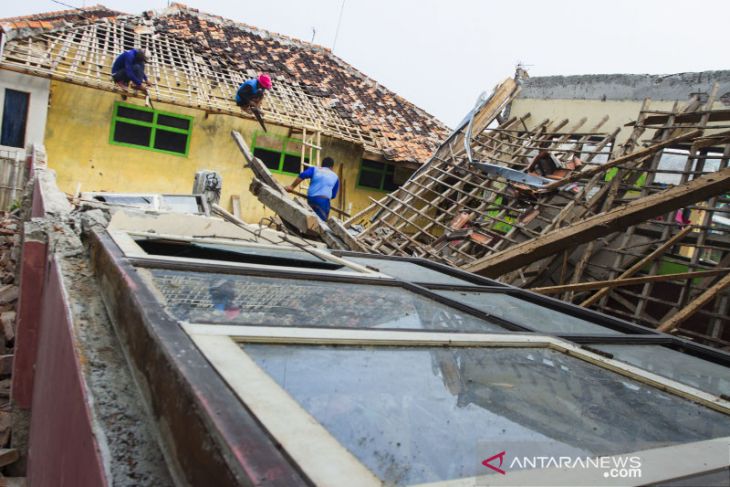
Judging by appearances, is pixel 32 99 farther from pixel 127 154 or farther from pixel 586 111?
pixel 586 111

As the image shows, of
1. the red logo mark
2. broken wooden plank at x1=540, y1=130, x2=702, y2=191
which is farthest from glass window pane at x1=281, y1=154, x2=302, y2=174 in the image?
the red logo mark

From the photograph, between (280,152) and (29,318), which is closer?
(29,318)

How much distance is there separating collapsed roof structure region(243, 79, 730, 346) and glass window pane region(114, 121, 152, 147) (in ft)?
22.3

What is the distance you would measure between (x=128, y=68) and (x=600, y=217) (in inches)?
409

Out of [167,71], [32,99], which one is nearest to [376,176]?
[167,71]

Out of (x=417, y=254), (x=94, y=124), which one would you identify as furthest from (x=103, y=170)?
(x=417, y=254)

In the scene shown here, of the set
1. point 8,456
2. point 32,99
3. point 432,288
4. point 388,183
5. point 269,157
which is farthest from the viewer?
point 388,183

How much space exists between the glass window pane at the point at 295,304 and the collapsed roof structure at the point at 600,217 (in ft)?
11.6

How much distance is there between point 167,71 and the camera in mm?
13531

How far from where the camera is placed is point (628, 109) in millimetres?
8820

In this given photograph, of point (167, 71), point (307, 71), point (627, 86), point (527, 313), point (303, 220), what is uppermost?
point (307, 71)

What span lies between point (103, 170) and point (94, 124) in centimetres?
108

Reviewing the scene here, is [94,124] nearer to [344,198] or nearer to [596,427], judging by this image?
[344,198]

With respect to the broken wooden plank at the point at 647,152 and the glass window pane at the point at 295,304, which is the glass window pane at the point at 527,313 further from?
the broken wooden plank at the point at 647,152
